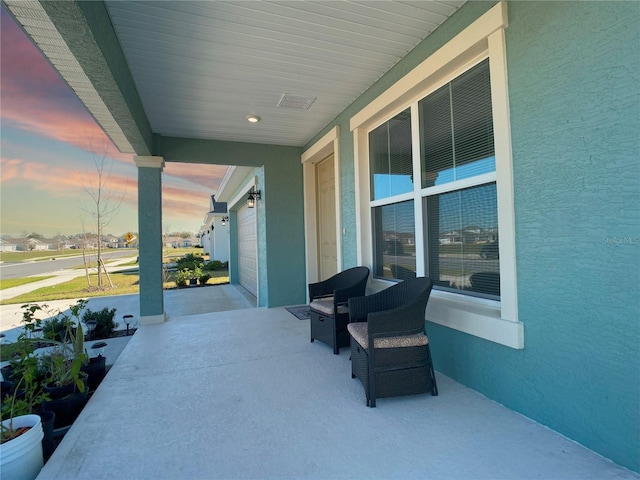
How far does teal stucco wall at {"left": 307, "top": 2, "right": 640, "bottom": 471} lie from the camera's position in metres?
1.60

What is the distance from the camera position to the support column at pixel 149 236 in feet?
16.6

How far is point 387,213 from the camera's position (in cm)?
383

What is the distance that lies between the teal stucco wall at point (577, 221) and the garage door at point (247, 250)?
Answer: 6.05 m

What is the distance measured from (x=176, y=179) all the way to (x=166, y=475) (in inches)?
604

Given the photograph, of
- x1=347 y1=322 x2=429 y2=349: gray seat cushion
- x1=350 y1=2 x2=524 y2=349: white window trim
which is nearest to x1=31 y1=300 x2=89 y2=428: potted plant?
x1=347 y1=322 x2=429 y2=349: gray seat cushion

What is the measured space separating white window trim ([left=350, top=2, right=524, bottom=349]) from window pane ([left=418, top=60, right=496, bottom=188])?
11cm

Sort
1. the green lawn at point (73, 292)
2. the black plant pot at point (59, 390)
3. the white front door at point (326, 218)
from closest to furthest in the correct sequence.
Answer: the black plant pot at point (59, 390) < the white front door at point (326, 218) < the green lawn at point (73, 292)

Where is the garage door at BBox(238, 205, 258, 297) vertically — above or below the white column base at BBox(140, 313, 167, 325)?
above

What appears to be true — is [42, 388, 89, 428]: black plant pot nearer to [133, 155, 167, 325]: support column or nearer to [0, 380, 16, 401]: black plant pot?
[0, 380, 16, 401]: black plant pot

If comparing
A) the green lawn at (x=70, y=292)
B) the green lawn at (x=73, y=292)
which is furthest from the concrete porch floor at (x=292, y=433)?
the green lawn at (x=70, y=292)

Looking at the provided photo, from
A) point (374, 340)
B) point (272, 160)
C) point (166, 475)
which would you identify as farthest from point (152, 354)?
point (272, 160)

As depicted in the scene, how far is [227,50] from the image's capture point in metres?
3.03

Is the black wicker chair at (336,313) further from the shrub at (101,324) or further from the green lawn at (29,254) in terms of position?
the shrub at (101,324)

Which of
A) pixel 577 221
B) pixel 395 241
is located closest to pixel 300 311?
pixel 395 241
